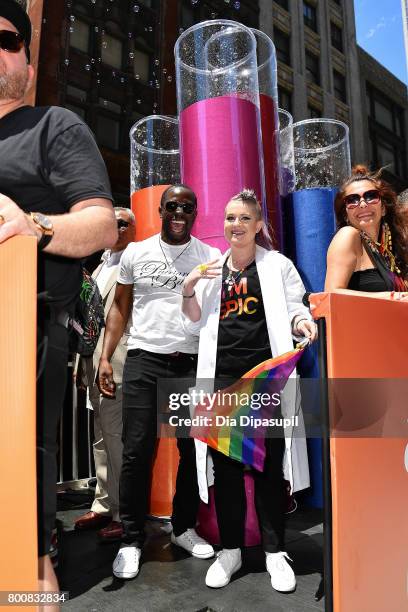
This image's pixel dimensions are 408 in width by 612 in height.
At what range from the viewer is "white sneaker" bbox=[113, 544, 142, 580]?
242cm

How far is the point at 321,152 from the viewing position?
562 centimetres

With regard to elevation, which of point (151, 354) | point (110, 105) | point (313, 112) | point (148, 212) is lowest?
point (151, 354)

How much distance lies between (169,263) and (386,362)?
5.24ft

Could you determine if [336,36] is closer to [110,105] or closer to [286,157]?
[110,105]

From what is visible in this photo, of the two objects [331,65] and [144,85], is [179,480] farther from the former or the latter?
[331,65]

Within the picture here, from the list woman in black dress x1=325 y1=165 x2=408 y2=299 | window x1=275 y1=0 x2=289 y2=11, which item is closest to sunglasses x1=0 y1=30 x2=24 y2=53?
woman in black dress x1=325 y1=165 x2=408 y2=299

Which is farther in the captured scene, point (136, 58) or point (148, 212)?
point (136, 58)

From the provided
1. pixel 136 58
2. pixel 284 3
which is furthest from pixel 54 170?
pixel 284 3

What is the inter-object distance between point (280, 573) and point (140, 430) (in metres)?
1.00

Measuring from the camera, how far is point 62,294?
4.42 feet

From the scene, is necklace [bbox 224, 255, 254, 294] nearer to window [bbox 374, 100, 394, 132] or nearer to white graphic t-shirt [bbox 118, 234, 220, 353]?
white graphic t-shirt [bbox 118, 234, 220, 353]

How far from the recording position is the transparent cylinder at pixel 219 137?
337 cm

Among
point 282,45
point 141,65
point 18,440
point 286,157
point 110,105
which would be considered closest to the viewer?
point 18,440

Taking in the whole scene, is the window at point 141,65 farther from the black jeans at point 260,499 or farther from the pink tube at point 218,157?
the black jeans at point 260,499
